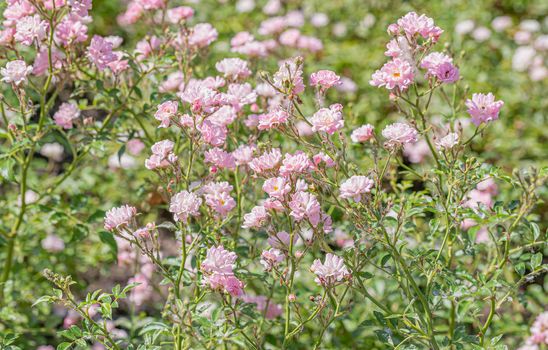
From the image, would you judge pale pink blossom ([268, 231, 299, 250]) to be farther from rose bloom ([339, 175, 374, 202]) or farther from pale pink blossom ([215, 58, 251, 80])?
pale pink blossom ([215, 58, 251, 80])

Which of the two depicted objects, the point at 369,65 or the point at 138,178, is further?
the point at 369,65

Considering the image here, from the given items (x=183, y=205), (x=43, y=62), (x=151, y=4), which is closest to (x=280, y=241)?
(x=183, y=205)

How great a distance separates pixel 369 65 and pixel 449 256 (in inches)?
112

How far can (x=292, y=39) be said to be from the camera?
399 cm

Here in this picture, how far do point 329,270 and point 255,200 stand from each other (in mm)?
744

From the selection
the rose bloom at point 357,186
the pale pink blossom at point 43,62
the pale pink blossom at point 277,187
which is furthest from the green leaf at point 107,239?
the rose bloom at point 357,186

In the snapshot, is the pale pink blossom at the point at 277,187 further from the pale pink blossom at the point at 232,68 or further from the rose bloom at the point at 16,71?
the rose bloom at the point at 16,71

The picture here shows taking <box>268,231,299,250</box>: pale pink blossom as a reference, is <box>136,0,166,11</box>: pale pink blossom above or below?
above

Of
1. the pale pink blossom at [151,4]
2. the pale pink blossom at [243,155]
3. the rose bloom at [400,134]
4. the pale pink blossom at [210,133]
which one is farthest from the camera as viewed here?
the pale pink blossom at [151,4]

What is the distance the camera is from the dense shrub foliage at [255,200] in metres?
2.04

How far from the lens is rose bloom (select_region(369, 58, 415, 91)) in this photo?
2.07 m

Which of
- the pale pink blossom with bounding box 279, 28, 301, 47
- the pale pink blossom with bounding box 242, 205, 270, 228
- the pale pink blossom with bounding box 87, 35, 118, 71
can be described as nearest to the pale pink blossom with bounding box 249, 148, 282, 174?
the pale pink blossom with bounding box 242, 205, 270, 228

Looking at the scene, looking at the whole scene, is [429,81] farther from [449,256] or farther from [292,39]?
[292,39]

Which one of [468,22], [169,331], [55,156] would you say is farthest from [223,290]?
[468,22]
